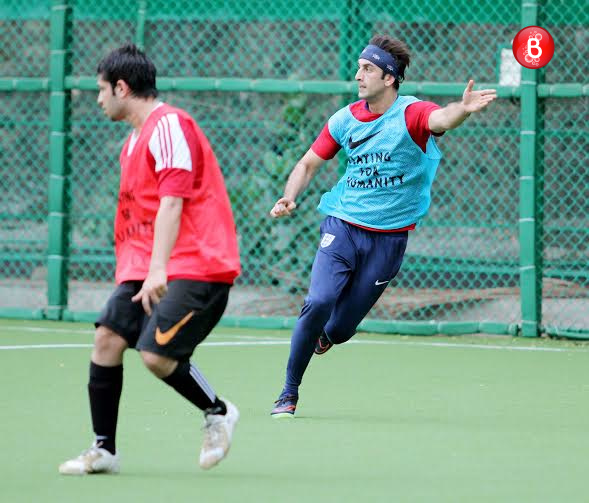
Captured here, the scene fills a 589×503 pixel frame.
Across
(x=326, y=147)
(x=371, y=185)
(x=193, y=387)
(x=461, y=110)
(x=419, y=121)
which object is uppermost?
(x=461, y=110)

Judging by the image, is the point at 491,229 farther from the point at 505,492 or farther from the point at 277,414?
the point at 505,492

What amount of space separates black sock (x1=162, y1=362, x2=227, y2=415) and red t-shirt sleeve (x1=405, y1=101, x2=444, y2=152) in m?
2.31

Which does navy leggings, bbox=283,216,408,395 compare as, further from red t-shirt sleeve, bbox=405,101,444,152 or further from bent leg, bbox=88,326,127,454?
bent leg, bbox=88,326,127,454

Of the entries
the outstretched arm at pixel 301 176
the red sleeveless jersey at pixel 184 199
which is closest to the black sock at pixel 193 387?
the red sleeveless jersey at pixel 184 199

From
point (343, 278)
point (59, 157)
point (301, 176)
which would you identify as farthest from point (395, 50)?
point (59, 157)

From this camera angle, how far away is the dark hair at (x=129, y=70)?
5.46m

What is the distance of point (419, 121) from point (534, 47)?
146 inches

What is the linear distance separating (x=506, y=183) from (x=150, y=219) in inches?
295

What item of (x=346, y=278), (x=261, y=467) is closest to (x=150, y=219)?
(x=261, y=467)

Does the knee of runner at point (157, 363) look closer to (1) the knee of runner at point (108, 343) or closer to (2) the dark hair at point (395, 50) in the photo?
(1) the knee of runner at point (108, 343)

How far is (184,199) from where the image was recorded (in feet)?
17.4

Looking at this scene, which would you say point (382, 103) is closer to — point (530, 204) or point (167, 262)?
point (167, 262)

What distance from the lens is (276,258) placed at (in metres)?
11.9

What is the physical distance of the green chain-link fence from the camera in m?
11.0
